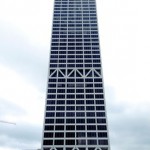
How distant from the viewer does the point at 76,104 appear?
17125 centimetres

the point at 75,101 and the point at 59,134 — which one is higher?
the point at 75,101

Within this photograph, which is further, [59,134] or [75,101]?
[75,101]

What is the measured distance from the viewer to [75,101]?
172625 mm

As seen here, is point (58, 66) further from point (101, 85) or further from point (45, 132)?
point (45, 132)

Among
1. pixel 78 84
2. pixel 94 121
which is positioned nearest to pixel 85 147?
pixel 94 121

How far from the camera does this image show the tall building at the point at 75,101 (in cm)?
15558

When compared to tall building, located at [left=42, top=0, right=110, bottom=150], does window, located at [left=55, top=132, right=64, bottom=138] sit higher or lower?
lower

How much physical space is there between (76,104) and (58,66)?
39577mm

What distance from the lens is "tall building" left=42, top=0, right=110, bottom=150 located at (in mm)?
155575

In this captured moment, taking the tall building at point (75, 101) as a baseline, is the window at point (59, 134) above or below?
below

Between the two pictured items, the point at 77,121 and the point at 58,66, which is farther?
the point at 58,66

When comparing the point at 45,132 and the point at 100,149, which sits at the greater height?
the point at 45,132

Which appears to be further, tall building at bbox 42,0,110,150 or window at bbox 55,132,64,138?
window at bbox 55,132,64,138

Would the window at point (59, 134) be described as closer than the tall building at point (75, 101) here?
No
